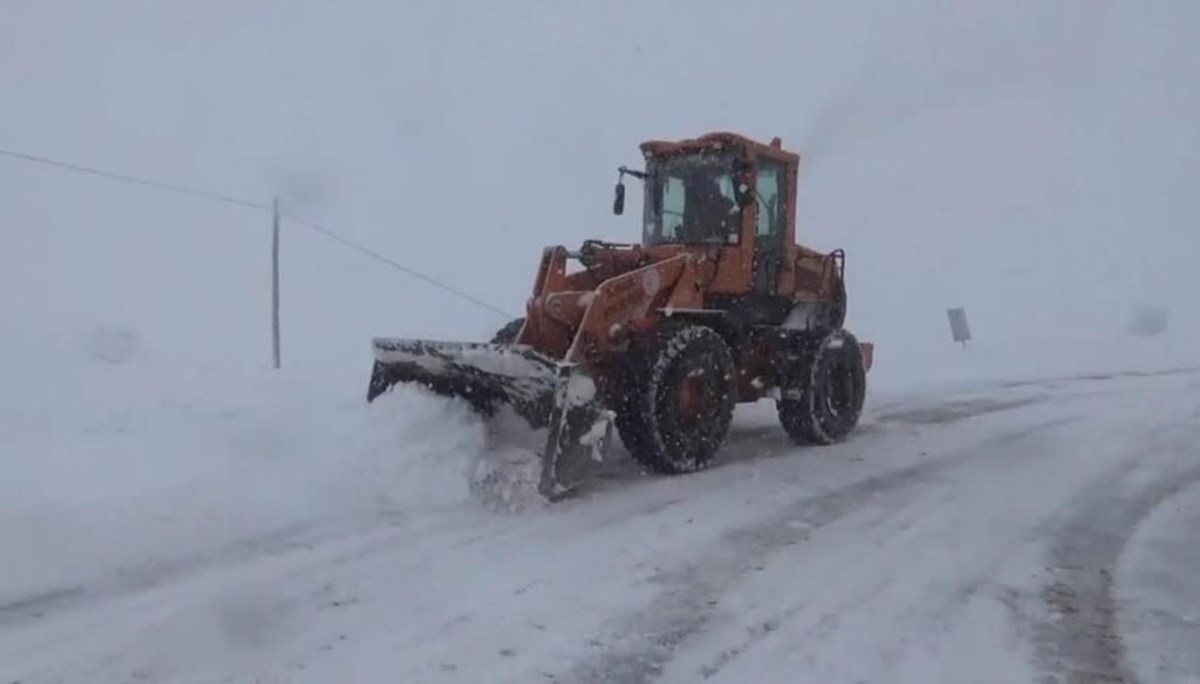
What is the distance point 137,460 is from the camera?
710cm

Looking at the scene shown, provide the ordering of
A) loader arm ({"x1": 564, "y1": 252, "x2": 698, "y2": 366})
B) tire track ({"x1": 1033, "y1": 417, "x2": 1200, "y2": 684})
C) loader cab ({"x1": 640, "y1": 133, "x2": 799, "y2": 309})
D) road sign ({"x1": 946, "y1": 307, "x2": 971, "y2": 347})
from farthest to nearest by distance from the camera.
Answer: road sign ({"x1": 946, "y1": 307, "x2": 971, "y2": 347}) < loader cab ({"x1": 640, "y1": 133, "x2": 799, "y2": 309}) < loader arm ({"x1": 564, "y1": 252, "x2": 698, "y2": 366}) < tire track ({"x1": 1033, "y1": 417, "x2": 1200, "y2": 684})

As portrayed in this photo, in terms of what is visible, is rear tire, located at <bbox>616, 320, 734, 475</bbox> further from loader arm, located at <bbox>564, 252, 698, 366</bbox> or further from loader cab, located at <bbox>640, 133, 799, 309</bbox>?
loader cab, located at <bbox>640, 133, 799, 309</bbox>

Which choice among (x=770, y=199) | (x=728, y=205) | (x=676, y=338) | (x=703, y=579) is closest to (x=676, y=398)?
(x=676, y=338)

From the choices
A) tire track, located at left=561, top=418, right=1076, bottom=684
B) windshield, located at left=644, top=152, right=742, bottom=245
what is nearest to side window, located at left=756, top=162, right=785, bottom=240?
windshield, located at left=644, top=152, right=742, bottom=245

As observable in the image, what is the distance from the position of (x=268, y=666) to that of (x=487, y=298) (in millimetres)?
26194

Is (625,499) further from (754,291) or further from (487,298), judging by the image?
(487,298)

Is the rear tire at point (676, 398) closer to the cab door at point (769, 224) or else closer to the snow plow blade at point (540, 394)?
the snow plow blade at point (540, 394)

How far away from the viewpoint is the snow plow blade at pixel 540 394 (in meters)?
7.47

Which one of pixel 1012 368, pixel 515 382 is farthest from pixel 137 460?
pixel 1012 368

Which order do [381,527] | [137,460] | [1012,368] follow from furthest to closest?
[1012,368], [137,460], [381,527]

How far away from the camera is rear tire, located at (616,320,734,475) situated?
8289 millimetres

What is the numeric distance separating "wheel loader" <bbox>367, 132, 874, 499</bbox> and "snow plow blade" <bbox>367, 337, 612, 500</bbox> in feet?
0.03

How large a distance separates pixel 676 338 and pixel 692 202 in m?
1.93

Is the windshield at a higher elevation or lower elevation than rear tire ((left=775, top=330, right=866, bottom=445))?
higher
